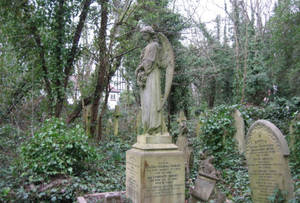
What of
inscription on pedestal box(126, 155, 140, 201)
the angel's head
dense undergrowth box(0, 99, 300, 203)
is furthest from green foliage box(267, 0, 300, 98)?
inscription on pedestal box(126, 155, 140, 201)

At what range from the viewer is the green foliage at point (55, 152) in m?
6.95

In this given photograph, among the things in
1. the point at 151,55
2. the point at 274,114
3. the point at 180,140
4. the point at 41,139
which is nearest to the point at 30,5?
the point at 41,139

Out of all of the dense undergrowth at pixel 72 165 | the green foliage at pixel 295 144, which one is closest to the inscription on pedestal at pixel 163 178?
the dense undergrowth at pixel 72 165

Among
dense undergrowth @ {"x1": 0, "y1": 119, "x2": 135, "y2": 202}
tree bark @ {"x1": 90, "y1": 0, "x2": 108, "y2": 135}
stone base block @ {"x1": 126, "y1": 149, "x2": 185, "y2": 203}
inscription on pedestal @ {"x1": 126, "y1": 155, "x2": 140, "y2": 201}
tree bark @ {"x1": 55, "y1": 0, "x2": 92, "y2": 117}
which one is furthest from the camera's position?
tree bark @ {"x1": 90, "y1": 0, "x2": 108, "y2": 135}

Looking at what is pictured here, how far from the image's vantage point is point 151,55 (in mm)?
5879

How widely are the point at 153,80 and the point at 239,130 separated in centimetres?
539

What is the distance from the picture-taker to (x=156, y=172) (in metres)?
5.33

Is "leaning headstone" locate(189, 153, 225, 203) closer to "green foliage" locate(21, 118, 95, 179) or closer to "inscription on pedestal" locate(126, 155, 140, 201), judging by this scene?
"inscription on pedestal" locate(126, 155, 140, 201)

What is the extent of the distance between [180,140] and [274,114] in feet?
17.7

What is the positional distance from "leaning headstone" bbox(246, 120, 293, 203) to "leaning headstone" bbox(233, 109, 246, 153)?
428cm

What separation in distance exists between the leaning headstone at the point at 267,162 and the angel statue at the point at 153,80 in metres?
1.91

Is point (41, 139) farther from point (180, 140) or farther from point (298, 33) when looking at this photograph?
point (298, 33)

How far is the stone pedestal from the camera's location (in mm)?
5234

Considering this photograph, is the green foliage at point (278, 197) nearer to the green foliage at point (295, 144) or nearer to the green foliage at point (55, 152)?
the green foliage at point (295, 144)
